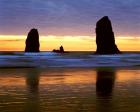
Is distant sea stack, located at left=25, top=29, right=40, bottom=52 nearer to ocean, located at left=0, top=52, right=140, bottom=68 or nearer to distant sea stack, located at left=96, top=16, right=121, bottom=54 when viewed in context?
distant sea stack, located at left=96, top=16, right=121, bottom=54

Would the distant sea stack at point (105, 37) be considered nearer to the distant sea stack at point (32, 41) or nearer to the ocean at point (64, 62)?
the distant sea stack at point (32, 41)

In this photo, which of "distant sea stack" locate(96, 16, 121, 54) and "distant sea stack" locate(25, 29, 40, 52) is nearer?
"distant sea stack" locate(96, 16, 121, 54)

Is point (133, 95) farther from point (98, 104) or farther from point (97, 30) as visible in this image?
point (97, 30)

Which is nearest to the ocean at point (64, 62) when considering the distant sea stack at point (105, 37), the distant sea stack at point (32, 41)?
the distant sea stack at point (105, 37)

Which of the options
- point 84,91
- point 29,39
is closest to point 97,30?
Result: point 29,39

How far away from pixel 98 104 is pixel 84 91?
14.5 feet

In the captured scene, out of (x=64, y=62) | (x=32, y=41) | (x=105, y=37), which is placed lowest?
(x=64, y=62)

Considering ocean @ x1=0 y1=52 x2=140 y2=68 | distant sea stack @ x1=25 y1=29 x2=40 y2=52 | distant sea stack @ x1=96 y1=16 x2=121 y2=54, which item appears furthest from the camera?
distant sea stack @ x1=25 y1=29 x2=40 y2=52

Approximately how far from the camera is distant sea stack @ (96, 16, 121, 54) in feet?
433

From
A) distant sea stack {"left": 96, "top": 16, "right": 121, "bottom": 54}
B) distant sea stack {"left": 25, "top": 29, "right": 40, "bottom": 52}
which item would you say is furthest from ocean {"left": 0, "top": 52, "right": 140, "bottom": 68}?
distant sea stack {"left": 25, "top": 29, "right": 40, "bottom": 52}

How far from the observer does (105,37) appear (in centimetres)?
13225

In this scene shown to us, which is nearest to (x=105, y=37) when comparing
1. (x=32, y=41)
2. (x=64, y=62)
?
(x=32, y=41)

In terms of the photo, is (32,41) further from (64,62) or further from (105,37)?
(64,62)

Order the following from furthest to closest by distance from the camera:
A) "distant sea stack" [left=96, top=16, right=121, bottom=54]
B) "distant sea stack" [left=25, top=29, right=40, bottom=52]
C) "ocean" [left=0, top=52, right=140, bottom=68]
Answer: "distant sea stack" [left=25, top=29, right=40, bottom=52], "distant sea stack" [left=96, top=16, right=121, bottom=54], "ocean" [left=0, top=52, right=140, bottom=68]
